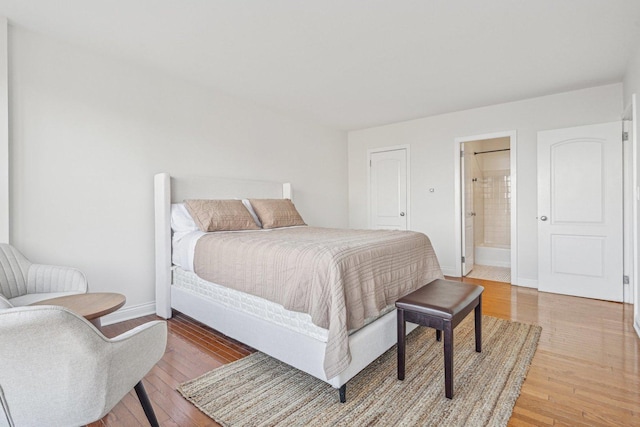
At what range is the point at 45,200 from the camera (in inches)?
99.5

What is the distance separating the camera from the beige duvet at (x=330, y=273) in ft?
5.55

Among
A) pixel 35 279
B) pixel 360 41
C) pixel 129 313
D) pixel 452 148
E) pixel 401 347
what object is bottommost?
pixel 129 313

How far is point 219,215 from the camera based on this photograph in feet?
10.0

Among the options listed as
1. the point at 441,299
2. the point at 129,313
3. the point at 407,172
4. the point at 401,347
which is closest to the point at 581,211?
the point at 407,172

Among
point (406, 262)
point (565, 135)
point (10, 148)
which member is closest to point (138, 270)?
point (10, 148)

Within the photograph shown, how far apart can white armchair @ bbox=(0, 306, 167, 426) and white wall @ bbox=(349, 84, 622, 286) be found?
447cm

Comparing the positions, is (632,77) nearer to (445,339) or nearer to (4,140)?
(445,339)

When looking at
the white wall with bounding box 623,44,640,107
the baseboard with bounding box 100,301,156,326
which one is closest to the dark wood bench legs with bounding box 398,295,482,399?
the baseboard with bounding box 100,301,156,326

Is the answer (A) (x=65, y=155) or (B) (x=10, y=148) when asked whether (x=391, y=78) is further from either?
(B) (x=10, y=148)

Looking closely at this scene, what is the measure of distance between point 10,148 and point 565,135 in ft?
17.5

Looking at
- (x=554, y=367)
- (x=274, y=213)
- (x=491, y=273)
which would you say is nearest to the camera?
(x=554, y=367)

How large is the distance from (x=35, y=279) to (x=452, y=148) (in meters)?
4.79

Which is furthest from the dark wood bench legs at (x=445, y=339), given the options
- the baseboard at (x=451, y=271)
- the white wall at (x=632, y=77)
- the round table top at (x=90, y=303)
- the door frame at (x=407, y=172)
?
the door frame at (x=407, y=172)

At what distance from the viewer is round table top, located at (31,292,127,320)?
1.68 metres
